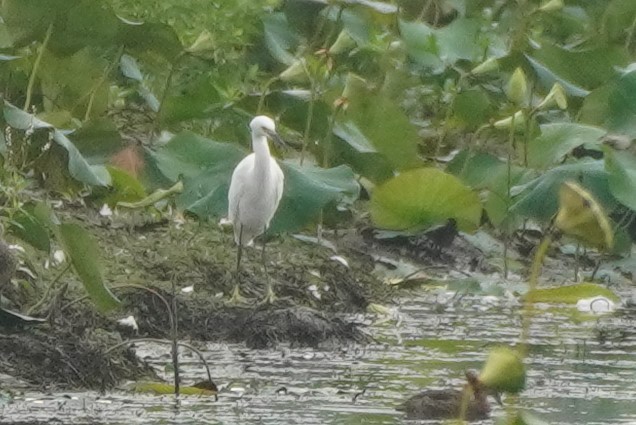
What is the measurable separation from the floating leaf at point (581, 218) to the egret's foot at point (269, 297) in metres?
3.55

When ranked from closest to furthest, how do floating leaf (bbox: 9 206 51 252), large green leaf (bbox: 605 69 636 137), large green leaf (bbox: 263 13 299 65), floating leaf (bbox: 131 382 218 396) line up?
floating leaf (bbox: 131 382 218 396) < floating leaf (bbox: 9 206 51 252) < large green leaf (bbox: 605 69 636 137) < large green leaf (bbox: 263 13 299 65)

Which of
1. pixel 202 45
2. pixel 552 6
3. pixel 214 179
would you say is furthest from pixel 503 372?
pixel 552 6

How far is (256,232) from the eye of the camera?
21.5ft

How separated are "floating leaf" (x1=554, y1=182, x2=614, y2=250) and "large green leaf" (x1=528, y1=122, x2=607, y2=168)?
4.29 metres

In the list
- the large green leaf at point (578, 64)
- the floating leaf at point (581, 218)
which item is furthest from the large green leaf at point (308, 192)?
the floating leaf at point (581, 218)

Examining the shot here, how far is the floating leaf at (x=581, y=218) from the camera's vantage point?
232 centimetres

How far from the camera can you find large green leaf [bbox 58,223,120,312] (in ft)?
13.7

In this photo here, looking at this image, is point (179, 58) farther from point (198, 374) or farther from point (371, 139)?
point (198, 374)

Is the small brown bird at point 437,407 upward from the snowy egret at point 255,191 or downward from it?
downward

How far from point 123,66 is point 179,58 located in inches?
32.3

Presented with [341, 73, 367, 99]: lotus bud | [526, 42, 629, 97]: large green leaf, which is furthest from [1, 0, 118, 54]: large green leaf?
[526, 42, 629, 97]: large green leaf

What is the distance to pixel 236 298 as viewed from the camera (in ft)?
20.0

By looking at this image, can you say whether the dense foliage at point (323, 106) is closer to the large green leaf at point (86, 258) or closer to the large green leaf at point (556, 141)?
the large green leaf at point (556, 141)

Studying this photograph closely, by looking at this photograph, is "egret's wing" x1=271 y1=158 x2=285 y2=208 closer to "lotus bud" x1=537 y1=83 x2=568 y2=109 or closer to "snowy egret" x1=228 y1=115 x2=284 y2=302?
"snowy egret" x1=228 y1=115 x2=284 y2=302
